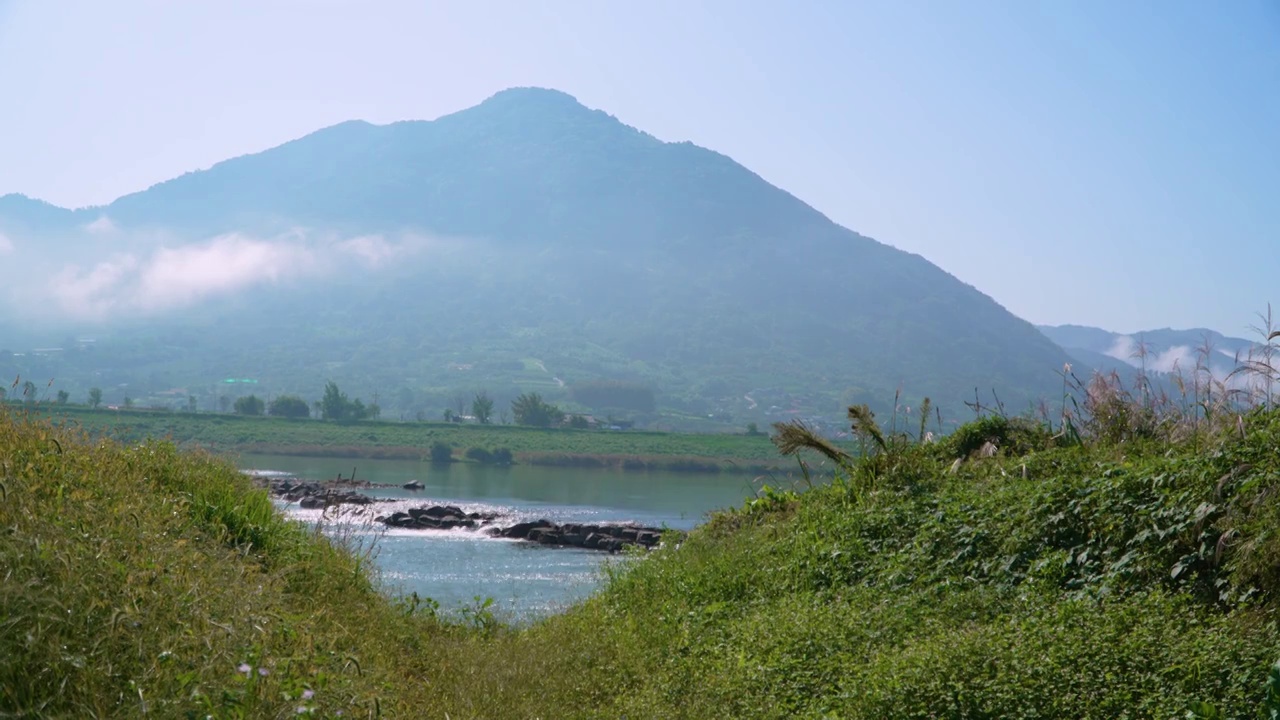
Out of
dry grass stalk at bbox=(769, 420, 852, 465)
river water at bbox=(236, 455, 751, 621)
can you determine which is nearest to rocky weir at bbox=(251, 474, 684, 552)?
river water at bbox=(236, 455, 751, 621)

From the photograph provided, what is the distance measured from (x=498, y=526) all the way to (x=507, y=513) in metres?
3.97

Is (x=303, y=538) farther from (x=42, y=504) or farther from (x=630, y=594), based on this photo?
(x=42, y=504)

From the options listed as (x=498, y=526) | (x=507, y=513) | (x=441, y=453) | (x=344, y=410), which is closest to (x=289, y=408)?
(x=344, y=410)

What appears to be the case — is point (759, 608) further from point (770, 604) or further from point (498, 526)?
point (498, 526)

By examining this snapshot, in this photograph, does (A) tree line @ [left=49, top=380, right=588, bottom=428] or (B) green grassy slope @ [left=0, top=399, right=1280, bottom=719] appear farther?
(A) tree line @ [left=49, top=380, right=588, bottom=428]

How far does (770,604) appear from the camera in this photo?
7883mm

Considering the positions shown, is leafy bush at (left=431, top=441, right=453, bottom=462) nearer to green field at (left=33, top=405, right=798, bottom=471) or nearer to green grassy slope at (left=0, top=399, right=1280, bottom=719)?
green field at (left=33, top=405, right=798, bottom=471)

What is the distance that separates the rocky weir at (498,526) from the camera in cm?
2411

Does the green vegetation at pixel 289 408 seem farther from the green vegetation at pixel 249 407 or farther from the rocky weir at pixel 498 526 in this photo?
the rocky weir at pixel 498 526

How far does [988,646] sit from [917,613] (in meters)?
1.13

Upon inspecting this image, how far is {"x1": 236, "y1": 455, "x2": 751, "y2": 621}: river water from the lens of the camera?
15383mm

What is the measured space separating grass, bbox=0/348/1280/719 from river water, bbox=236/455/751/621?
1498 millimetres

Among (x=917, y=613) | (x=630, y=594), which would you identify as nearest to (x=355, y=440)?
(x=630, y=594)

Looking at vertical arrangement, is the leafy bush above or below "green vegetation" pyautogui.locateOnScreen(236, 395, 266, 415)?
below
